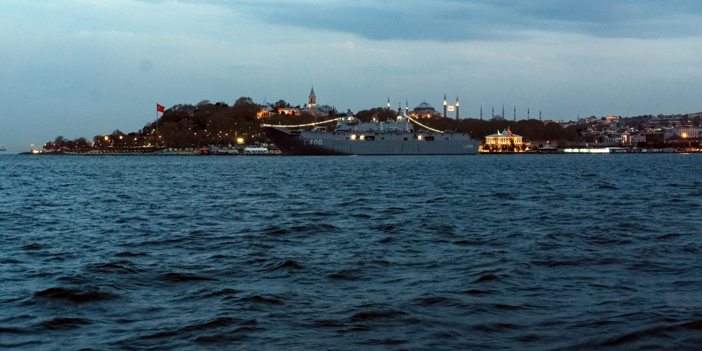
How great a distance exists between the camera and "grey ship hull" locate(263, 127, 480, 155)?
4274 inches

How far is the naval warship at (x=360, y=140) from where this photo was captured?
357 ft

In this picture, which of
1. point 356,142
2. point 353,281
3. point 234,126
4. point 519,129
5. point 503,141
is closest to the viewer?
point 353,281

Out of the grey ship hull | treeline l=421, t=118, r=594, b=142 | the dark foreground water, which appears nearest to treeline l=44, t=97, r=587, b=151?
treeline l=421, t=118, r=594, b=142

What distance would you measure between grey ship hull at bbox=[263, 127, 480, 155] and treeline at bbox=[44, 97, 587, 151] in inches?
1033

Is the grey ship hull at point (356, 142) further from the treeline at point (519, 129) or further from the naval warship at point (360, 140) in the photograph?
the treeline at point (519, 129)

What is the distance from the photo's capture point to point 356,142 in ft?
361

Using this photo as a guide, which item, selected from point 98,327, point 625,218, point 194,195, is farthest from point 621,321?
point 194,195

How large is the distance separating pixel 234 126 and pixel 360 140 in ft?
177

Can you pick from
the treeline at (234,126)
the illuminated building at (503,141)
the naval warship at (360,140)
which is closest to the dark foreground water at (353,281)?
the naval warship at (360,140)

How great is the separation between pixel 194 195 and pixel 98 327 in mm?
20319

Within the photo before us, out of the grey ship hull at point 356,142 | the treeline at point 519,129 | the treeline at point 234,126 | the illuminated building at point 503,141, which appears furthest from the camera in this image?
the treeline at point 519,129

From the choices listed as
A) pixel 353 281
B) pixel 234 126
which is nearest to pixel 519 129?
pixel 234 126

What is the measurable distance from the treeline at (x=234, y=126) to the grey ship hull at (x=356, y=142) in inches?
1033

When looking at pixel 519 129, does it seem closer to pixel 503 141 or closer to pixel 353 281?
pixel 503 141
